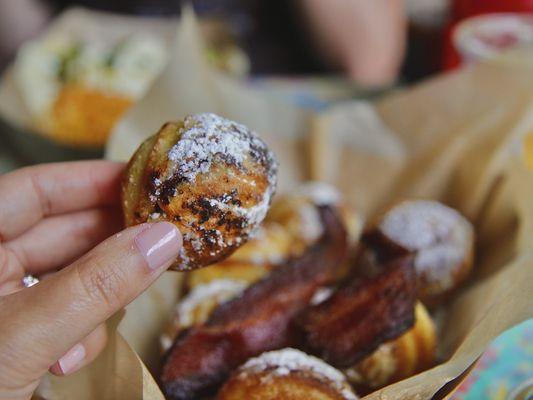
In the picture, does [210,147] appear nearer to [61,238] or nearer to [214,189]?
[214,189]

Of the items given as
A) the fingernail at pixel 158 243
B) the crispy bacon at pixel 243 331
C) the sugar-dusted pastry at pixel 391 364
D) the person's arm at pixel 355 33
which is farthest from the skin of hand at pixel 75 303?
the person's arm at pixel 355 33

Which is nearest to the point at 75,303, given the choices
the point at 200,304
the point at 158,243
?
the point at 158,243

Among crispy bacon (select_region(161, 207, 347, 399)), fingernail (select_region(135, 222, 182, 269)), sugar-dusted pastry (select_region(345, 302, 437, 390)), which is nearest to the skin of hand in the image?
fingernail (select_region(135, 222, 182, 269))

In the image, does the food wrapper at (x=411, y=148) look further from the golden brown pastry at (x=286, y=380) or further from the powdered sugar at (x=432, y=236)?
the golden brown pastry at (x=286, y=380)

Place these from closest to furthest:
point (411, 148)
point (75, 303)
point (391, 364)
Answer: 1. point (75, 303)
2. point (391, 364)
3. point (411, 148)

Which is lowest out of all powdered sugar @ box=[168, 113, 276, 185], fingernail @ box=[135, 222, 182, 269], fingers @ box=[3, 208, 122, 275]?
fingers @ box=[3, 208, 122, 275]

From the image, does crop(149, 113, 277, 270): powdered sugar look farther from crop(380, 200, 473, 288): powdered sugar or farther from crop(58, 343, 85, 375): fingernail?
crop(380, 200, 473, 288): powdered sugar
